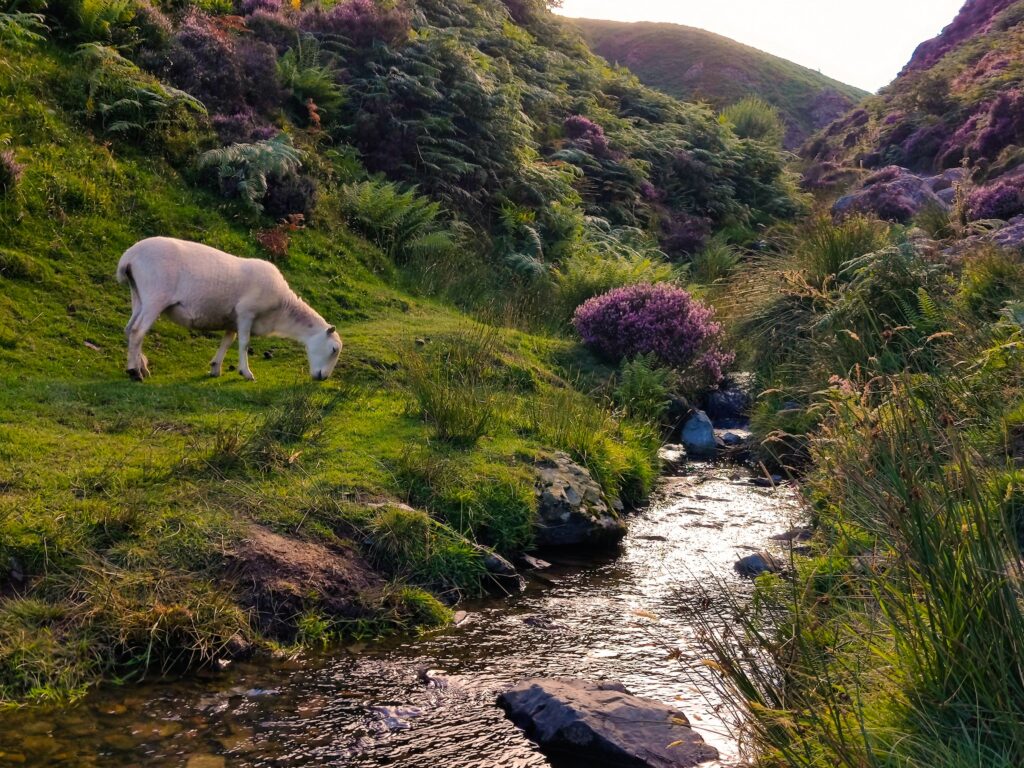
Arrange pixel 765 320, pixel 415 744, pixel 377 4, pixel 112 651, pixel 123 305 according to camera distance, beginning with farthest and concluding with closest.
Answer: pixel 377 4 → pixel 765 320 → pixel 123 305 → pixel 112 651 → pixel 415 744

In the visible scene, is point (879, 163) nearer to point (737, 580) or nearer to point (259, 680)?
point (737, 580)

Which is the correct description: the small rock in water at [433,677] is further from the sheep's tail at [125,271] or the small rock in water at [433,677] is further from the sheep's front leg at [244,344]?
the sheep's tail at [125,271]

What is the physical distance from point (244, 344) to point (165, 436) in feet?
8.12

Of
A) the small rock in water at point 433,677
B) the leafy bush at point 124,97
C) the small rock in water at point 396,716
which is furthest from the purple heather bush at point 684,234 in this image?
the small rock in water at point 396,716

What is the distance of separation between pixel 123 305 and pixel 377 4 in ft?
38.2

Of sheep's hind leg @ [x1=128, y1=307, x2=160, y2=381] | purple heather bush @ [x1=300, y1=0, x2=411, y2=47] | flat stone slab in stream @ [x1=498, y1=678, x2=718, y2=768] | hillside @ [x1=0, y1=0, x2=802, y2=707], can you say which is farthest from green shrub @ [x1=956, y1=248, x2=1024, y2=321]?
purple heather bush @ [x1=300, y1=0, x2=411, y2=47]

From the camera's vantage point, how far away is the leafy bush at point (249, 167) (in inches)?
546

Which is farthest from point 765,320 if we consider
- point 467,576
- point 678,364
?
point 467,576

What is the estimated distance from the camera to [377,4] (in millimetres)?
20000

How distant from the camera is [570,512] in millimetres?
8516

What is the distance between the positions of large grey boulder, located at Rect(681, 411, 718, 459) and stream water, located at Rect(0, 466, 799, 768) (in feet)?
16.4

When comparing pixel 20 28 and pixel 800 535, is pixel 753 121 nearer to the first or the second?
pixel 20 28

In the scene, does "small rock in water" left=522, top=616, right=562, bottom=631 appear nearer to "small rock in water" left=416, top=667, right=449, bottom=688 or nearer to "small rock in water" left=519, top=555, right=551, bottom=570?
"small rock in water" left=416, top=667, right=449, bottom=688

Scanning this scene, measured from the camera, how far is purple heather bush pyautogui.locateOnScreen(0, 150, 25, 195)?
11227mm
